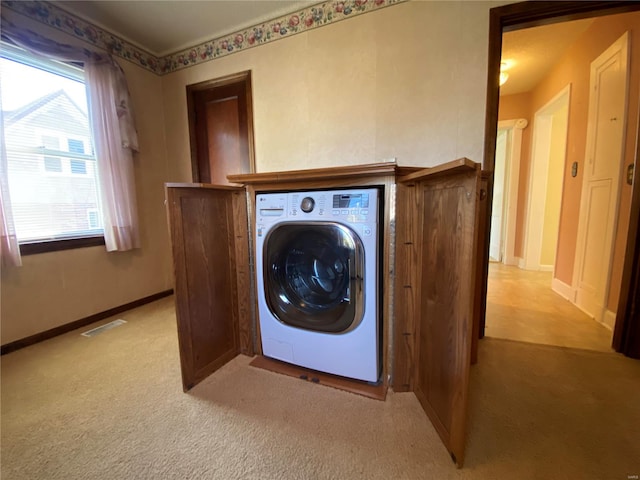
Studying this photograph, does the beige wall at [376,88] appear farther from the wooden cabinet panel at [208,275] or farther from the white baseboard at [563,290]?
the white baseboard at [563,290]

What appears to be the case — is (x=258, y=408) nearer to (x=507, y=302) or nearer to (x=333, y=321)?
(x=333, y=321)

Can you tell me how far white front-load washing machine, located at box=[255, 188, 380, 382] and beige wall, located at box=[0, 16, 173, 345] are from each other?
1.73 metres

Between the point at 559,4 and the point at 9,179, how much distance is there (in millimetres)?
3580

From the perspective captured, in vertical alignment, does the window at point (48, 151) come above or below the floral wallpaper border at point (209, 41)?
below

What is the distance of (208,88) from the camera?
2494 millimetres

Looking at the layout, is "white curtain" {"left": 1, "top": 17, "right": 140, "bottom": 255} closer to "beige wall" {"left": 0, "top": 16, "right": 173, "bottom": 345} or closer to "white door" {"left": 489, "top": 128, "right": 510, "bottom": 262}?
"beige wall" {"left": 0, "top": 16, "right": 173, "bottom": 345}

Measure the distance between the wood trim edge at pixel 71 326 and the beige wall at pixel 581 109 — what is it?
398 centimetres

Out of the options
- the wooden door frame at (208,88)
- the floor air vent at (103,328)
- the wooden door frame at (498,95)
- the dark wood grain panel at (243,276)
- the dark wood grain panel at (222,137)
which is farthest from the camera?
the dark wood grain panel at (222,137)

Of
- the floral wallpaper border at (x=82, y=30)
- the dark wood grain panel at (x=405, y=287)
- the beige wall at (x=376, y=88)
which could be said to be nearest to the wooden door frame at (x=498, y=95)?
the beige wall at (x=376, y=88)

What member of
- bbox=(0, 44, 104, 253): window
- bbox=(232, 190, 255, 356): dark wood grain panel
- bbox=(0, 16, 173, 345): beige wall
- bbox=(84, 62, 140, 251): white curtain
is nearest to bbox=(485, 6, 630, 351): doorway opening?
bbox=(232, 190, 255, 356): dark wood grain panel

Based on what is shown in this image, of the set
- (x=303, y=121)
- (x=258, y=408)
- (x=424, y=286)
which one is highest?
(x=303, y=121)

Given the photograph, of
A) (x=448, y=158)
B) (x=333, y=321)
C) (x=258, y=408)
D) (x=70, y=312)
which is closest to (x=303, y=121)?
(x=448, y=158)

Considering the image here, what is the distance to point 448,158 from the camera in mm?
1727

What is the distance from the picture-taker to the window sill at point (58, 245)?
1.87 m
